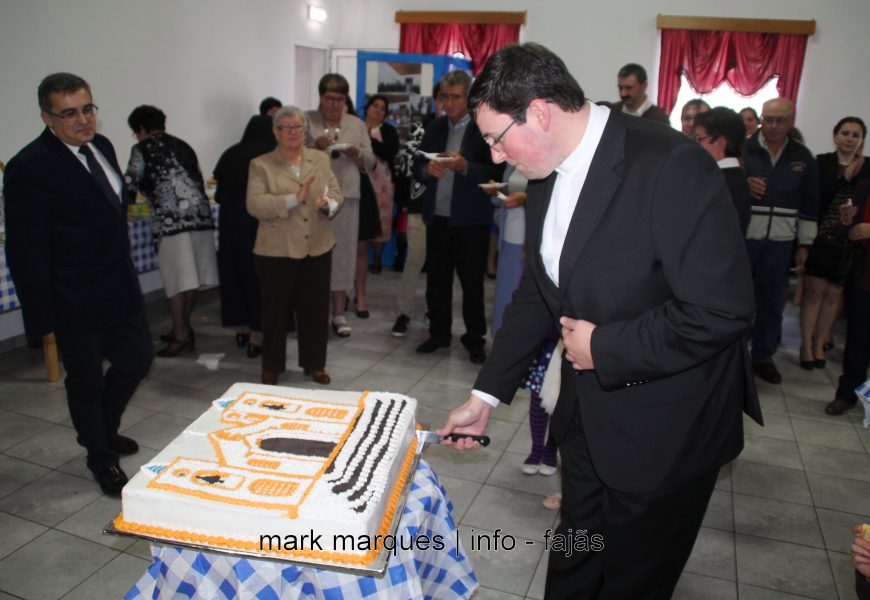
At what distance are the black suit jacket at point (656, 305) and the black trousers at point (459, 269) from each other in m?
2.82

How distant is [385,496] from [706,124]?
251 centimetres

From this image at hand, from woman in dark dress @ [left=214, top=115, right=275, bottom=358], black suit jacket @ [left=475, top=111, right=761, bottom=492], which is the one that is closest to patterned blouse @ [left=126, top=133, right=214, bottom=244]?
woman in dark dress @ [left=214, top=115, right=275, bottom=358]

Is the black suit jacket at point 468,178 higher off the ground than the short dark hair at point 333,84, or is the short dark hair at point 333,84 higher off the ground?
the short dark hair at point 333,84

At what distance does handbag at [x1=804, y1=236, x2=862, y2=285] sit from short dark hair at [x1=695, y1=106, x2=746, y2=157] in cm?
120

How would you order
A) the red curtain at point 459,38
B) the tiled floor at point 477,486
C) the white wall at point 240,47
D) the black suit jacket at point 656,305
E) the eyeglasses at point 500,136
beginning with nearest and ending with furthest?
the black suit jacket at point 656,305 < the eyeglasses at point 500,136 < the tiled floor at point 477,486 < the white wall at point 240,47 < the red curtain at point 459,38

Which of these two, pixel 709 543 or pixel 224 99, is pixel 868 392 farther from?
pixel 224 99

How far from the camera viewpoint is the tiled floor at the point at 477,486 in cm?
236

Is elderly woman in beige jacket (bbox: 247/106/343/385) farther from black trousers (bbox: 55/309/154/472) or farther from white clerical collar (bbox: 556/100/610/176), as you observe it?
white clerical collar (bbox: 556/100/610/176)

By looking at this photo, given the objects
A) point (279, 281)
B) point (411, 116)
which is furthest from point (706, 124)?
point (411, 116)

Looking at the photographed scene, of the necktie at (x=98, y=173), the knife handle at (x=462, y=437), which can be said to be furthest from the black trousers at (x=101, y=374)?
the knife handle at (x=462, y=437)

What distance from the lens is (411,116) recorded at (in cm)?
723

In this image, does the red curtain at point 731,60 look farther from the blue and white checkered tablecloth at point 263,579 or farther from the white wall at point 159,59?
the blue and white checkered tablecloth at point 263,579

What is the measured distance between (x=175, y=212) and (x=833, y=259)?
13.4 ft

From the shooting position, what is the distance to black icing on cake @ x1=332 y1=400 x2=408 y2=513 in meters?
1.54
